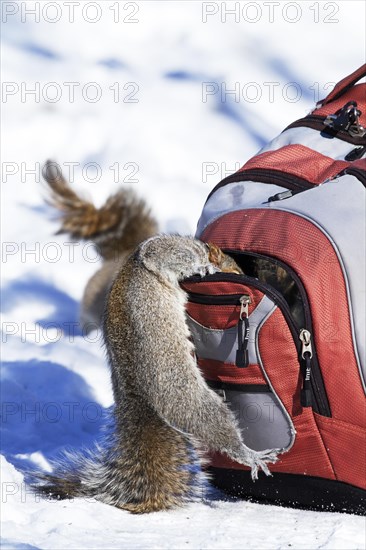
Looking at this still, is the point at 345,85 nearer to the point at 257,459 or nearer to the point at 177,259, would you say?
the point at 177,259

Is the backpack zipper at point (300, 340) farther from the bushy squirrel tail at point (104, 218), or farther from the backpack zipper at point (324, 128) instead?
the bushy squirrel tail at point (104, 218)

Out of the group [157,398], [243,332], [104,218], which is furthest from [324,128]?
[104,218]

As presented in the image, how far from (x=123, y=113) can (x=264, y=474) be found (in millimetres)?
3985

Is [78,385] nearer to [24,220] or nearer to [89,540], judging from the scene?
[89,540]

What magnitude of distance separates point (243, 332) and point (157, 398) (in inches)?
9.1

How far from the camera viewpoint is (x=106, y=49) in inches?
238

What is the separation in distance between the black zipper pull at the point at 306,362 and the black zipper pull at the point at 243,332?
12cm

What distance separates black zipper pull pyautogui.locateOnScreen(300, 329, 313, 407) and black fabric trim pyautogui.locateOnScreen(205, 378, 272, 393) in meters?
0.08

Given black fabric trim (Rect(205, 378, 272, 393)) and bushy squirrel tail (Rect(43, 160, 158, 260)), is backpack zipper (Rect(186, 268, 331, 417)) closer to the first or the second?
black fabric trim (Rect(205, 378, 272, 393))

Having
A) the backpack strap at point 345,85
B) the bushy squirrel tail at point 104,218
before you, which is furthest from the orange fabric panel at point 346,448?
the bushy squirrel tail at point 104,218

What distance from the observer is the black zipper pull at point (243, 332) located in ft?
5.98

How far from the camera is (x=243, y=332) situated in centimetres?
183

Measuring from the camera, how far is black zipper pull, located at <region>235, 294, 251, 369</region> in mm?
Result: 1821

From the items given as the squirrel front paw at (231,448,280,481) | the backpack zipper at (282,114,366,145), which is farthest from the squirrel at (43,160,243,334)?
the squirrel front paw at (231,448,280,481)
